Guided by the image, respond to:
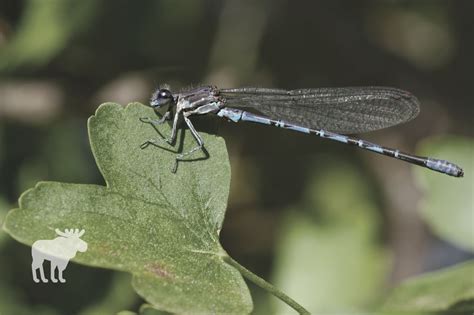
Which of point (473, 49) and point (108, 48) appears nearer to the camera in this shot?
point (108, 48)

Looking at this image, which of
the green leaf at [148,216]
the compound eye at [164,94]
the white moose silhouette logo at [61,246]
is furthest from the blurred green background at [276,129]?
the white moose silhouette logo at [61,246]

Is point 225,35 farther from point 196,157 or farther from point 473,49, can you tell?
point 196,157

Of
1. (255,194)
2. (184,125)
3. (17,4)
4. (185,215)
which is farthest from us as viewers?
(255,194)

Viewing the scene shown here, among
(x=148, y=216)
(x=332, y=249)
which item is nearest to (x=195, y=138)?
(x=148, y=216)

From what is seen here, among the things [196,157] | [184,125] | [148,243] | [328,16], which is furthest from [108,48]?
[148,243]

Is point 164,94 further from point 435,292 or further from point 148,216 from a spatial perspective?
point 435,292

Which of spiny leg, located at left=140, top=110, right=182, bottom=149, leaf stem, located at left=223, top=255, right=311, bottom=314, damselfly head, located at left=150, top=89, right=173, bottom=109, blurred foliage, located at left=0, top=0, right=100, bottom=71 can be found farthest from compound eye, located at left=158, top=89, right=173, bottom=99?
leaf stem, located at left=223, top=255, right=311, bottom=314
